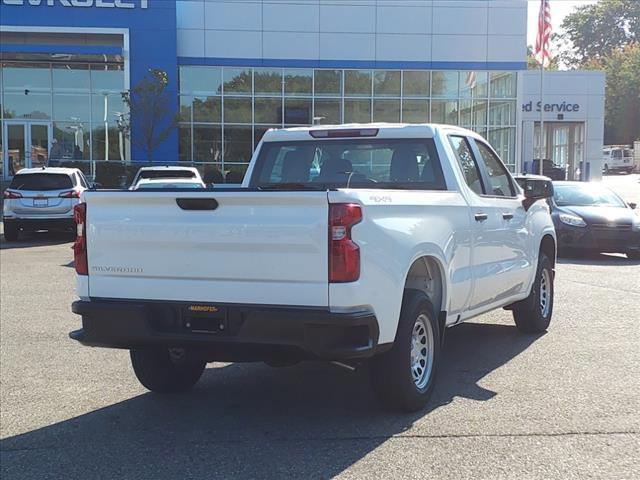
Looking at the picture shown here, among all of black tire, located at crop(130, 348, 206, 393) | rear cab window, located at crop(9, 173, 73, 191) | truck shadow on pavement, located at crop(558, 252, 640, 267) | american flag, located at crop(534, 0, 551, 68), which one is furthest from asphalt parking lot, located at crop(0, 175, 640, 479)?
american flag, located at crop(534, 0, 551, 68)

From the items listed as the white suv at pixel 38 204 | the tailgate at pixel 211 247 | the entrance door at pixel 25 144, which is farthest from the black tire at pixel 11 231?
the entrance door at pixel 25 144

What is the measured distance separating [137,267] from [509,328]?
4.74 meters

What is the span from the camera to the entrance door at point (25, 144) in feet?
103

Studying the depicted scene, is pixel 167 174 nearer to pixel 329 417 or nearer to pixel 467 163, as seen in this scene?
pixel 467 163

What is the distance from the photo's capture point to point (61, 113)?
31.6 metres

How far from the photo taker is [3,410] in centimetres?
548

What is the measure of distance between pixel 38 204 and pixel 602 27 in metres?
95.6

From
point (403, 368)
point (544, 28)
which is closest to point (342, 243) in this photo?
point (403, 368)

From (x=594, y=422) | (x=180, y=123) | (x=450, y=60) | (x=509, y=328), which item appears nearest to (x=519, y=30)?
(x=450, y=60)

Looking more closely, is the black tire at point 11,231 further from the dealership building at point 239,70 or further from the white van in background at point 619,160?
the white van in background at point 619,160

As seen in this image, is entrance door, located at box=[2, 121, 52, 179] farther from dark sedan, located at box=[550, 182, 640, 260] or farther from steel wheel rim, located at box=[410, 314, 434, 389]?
steel wheel rim, located at box=[410, 314, 434, 389]

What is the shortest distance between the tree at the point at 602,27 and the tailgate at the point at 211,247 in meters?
101

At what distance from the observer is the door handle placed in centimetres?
463

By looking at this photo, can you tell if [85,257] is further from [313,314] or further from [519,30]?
[519,30]
